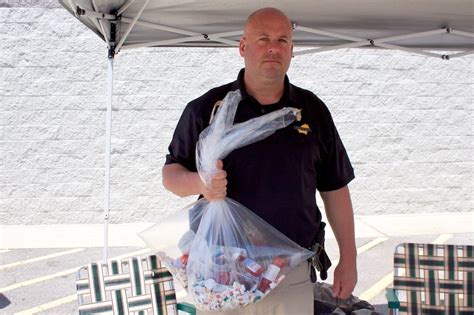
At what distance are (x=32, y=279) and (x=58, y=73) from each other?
2463 millimetres

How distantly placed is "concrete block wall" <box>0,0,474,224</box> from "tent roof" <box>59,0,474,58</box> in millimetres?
3679

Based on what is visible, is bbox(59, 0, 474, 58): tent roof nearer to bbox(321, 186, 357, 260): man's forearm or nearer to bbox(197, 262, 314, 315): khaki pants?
bbox(321, 186, 357, 260): man's forearm

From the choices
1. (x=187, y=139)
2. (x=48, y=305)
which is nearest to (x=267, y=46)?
(x=187, y=139)

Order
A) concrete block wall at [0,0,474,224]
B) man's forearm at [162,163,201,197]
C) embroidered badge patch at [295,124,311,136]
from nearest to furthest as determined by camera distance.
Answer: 1. man's forearm at [162,163,201,197]
2. embroidered badge patch at [295,124,311,136]
3. concrete block wall at [0,0,474,224]

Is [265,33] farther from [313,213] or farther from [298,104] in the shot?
[313,213]

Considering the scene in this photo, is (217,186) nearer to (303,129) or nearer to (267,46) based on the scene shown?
(303,129)

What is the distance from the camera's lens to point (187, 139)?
2621 millimetres

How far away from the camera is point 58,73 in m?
7.64

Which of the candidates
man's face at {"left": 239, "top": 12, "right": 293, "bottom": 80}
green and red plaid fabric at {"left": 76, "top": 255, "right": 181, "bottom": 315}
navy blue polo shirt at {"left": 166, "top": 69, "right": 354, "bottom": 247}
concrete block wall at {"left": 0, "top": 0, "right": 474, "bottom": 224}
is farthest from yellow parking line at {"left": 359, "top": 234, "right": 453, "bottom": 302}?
man's face at {"left": 239, "top": 12, "right": 293, "bottom": 80}

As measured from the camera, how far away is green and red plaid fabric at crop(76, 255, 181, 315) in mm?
3178

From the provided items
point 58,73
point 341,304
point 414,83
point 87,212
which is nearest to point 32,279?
point 87,212

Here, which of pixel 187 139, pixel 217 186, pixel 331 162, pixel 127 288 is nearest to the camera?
pixel 217 186

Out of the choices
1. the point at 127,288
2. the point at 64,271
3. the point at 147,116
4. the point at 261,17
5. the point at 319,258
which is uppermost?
the point at 261,17

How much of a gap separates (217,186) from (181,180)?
236mm
